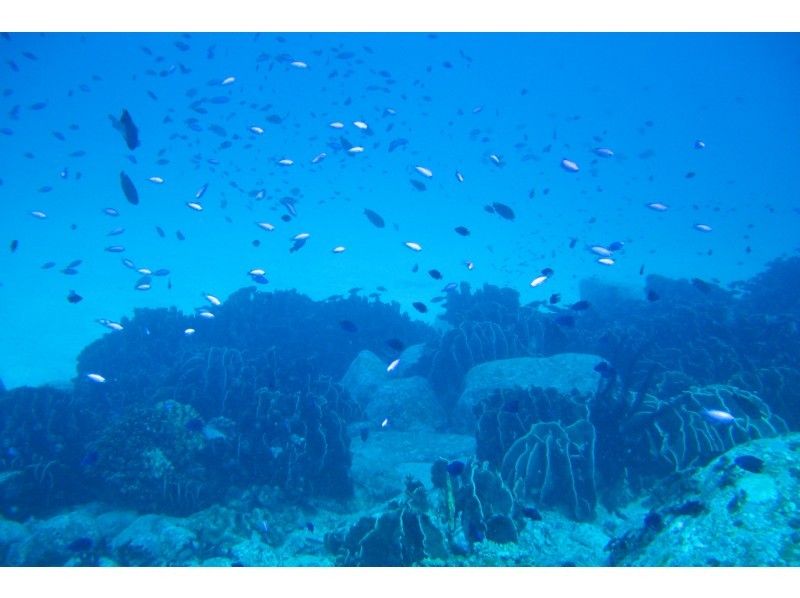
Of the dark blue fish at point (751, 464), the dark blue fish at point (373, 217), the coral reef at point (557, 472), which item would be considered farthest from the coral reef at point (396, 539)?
the dark blue fish at point (373, 217)

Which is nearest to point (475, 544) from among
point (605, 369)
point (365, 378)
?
point (605, 369)

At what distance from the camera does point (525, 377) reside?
10320 mm

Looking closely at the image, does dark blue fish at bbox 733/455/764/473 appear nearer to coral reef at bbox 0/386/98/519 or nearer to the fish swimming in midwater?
the fish swimming in midwater

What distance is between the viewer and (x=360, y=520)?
17.7 feet

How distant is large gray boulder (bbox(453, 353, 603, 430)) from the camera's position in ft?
32.9

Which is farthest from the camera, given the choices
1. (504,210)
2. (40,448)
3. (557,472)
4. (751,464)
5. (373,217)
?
(373,217)

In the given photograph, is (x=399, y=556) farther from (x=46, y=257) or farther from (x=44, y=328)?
(x=46, y=257)

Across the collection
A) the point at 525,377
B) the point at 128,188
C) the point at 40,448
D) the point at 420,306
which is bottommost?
the point at 40,448

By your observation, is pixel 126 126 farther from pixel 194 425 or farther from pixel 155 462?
pixel 155 462

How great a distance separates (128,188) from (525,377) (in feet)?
28.9

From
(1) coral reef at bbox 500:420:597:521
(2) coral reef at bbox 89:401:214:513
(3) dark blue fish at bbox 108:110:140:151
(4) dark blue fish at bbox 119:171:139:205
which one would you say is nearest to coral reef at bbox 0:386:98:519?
(2) coral reef at bbox 89:401:214:513

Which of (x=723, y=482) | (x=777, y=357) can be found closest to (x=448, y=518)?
(x=723, y=482)

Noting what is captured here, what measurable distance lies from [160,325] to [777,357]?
1914cm

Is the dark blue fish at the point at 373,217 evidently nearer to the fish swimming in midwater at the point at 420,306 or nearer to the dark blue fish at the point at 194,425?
the fish swimming in midwater at the point at 420,306
